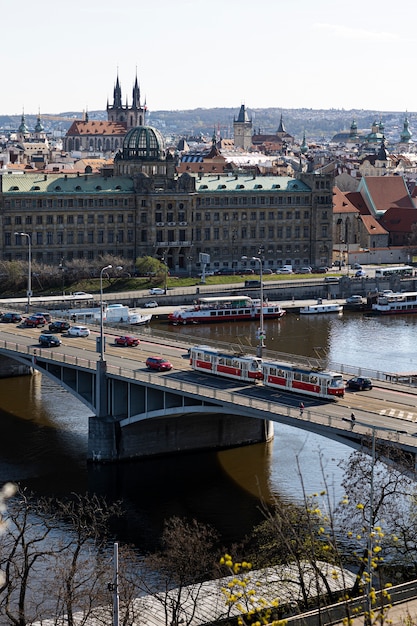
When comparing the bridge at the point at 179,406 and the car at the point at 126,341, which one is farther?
the car at the point at 126,341

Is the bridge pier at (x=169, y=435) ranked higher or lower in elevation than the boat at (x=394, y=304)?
higher

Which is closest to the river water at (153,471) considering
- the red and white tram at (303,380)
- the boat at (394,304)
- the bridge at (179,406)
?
the bridge at (179,406)

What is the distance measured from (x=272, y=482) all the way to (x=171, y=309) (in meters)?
64.0

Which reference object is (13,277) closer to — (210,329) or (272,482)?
(210,329)

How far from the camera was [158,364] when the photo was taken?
2827 inches

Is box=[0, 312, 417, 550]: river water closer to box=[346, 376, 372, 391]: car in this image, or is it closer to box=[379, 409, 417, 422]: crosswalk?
box=[379, 409, 417, 422]: crosswalk

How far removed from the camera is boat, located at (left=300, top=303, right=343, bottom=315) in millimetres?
129750

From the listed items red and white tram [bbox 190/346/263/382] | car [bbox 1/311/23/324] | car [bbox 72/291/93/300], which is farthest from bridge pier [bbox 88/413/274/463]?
car [bbox 72/291/93/300]

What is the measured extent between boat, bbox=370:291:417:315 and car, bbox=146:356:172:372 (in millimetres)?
63297

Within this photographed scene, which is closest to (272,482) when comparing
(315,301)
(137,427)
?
(137,427)

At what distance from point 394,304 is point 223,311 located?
19.2 m

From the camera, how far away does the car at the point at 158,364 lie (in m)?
71.6

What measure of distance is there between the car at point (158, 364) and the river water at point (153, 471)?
4757 mm

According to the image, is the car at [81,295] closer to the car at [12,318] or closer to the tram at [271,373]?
the car at [12,318]
